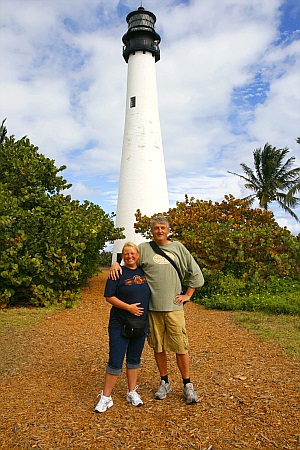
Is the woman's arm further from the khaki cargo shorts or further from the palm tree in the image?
the palm tree

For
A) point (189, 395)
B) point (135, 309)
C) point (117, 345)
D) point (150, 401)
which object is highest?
point (135, 309)

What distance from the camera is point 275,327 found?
22.5 feet

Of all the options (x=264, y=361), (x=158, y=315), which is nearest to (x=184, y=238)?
(x=264, y=361)

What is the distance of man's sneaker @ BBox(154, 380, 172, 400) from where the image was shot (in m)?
3.78

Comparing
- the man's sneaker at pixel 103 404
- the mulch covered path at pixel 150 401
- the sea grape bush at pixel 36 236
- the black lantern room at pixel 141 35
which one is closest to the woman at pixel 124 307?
the man's sneaker at pixel 103 404

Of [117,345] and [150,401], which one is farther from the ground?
[117,345]

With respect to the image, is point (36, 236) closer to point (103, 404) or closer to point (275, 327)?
point (275, 327)

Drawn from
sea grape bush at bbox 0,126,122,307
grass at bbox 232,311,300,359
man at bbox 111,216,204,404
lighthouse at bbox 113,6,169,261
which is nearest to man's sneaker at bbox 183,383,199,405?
man at bbox 111,216,204,404

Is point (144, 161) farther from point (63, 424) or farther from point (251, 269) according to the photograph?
point (63, 424)

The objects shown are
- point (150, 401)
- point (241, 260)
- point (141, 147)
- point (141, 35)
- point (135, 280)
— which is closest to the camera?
point (135, 280)

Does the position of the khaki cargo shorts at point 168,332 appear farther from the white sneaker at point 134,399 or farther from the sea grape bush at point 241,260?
the sea grape bush at point 241,260

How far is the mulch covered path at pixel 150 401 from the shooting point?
3.05m

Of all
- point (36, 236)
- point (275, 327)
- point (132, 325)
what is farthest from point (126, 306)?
point (36, 236)

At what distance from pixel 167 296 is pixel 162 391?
3.40ft
